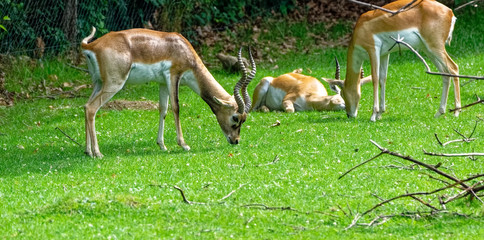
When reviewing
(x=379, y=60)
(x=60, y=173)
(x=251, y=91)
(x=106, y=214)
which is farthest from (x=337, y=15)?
(x=106, y=214)

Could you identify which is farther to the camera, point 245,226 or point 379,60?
point 379,60

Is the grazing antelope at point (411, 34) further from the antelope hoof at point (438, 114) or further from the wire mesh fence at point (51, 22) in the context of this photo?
the wire mesh fence at point (51, 22)

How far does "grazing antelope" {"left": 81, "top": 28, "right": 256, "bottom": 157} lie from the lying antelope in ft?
10.7

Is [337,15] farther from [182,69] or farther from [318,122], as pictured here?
[182,69]

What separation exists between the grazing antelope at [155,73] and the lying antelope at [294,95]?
129 inches

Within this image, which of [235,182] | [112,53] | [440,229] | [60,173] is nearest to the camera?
[440,229]

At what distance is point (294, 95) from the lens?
13.9m

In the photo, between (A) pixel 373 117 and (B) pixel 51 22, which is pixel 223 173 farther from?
(B) pixel 51 22

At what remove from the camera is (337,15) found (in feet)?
68.7

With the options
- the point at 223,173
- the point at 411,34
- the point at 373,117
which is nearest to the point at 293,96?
the point at 373,117

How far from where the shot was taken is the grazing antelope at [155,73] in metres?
9.56

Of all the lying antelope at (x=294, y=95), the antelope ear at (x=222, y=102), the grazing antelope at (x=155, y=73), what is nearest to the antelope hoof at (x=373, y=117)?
the lying antelope at (x=294, y=95)

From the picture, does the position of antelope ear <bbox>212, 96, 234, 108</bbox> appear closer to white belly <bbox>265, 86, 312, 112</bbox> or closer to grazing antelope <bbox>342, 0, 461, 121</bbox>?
grazing antelope <bbox>342, 0, 461, 121</bbox>

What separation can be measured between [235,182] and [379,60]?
4762mm
